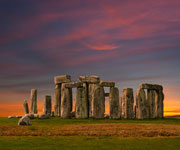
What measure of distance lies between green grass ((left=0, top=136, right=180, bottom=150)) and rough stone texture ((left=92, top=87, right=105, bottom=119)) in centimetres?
1539

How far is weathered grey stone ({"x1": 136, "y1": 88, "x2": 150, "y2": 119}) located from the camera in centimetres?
3136

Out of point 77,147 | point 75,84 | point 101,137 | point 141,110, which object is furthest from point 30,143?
point 141,110

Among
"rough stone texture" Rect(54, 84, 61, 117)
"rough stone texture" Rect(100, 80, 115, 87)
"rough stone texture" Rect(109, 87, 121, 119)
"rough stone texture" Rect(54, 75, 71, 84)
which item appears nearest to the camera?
"rough stone texture" Rect(109, 87, 121, 119)

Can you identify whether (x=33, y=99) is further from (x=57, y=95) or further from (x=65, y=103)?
(x=65, y=103)

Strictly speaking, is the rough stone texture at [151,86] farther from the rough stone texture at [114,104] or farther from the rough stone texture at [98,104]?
the rough stone texture at [98,104]

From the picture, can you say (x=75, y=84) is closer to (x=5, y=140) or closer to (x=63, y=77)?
(x=63, y=77)

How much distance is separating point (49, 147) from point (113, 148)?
8.37 ft

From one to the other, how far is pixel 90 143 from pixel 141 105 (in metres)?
19.0

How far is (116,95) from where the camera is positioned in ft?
100.0

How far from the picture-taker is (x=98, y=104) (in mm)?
30406

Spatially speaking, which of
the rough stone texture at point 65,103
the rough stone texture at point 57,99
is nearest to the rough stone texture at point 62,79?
the rough stone texture at point 57,99

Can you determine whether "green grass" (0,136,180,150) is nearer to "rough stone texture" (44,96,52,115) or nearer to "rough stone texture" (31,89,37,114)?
"rough stone texture" (44,96,52,115)

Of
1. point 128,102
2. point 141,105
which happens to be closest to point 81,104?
point 128,102

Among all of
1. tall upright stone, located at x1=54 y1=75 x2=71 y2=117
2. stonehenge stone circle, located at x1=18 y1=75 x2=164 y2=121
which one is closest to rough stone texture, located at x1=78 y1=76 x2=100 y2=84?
stonehenge stone circle, located at x1=18 y1=75 x2=164 y2=121
